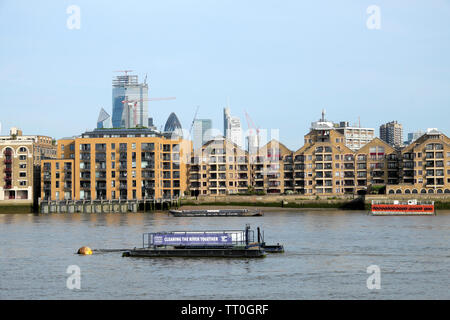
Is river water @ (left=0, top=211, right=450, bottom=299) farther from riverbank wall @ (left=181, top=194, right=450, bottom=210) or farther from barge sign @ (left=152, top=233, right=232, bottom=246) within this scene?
riverbank wall @ (left=181, top=194, right=450, bottom=210)

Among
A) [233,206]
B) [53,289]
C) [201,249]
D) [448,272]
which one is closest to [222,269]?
[201,249]

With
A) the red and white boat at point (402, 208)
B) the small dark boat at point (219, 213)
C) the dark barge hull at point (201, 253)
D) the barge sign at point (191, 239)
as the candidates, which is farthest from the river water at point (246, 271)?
the small dark boat at point (219, 213)

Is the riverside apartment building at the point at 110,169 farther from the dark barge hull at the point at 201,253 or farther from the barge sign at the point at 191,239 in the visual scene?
the dark barge hull at the point at 201,253

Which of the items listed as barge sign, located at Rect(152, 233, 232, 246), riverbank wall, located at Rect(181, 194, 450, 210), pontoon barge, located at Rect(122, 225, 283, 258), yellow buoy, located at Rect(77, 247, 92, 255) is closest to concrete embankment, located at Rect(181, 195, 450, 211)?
riverbank wall, located at Rect(181, 194, 450, 210)

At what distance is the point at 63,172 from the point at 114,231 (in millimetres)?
92178

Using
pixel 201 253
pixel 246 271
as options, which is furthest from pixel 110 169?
pixel 246 271

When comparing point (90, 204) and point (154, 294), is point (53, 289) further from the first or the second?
point (90, 204)

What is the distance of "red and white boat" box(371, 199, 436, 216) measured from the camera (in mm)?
160250

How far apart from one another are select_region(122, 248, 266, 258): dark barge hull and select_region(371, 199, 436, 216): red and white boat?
92498 mm

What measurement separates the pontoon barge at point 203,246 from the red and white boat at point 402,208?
293 feet

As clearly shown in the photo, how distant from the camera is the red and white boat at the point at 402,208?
526 feet

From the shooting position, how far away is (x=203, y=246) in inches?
2884
